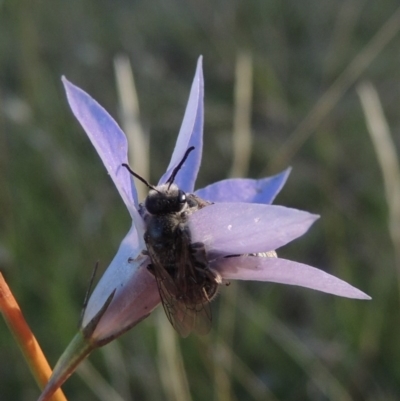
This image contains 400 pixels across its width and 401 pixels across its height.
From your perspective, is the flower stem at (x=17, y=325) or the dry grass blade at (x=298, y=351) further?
the dry grass blade at (x=298, y=351)

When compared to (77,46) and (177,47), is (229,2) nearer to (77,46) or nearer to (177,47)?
(177,47)

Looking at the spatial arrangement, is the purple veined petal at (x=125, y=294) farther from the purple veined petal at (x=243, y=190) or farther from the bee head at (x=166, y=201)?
the purple veined petal at (x=243, y=190)

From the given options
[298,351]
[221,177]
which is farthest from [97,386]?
[221,177]

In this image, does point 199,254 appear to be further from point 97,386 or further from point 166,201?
point 97,386

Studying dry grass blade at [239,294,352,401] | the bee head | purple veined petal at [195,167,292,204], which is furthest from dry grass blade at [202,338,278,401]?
the bee head

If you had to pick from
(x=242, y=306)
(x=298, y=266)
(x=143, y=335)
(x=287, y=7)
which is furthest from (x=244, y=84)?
(x=287, y=7)

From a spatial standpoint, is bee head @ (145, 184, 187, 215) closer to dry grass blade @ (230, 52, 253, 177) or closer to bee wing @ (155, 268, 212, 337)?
bee wing @ (155, 268, 212, 337)

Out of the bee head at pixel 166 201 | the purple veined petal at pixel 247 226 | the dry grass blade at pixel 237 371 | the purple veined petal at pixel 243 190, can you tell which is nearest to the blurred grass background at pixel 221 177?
the dry grass blade at pixel 237 371
